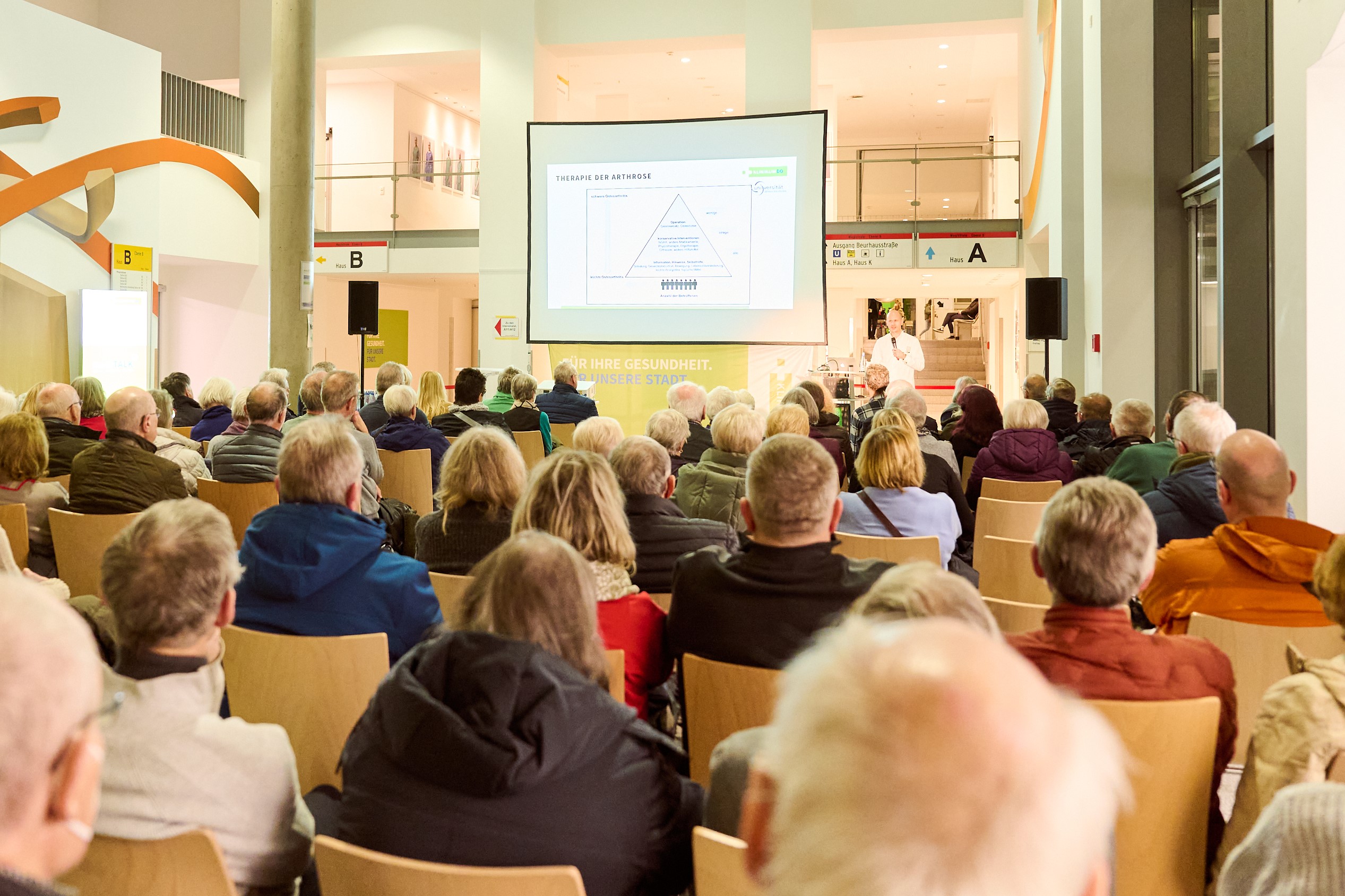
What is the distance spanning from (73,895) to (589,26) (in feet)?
47.0

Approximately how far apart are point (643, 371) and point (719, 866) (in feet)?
33.5

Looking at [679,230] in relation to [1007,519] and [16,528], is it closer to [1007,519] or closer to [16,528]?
[1007,519]

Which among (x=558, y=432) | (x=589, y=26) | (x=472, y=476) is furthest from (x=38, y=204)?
(x=472, y=476)

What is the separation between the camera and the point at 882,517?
13.2 ft

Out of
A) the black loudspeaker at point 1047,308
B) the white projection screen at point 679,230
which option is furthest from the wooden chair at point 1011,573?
the white projection screen at point 679,230

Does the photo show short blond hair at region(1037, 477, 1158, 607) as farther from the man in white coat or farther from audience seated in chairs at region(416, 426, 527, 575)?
the man in white coat

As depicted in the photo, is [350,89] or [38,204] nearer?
[38,204]

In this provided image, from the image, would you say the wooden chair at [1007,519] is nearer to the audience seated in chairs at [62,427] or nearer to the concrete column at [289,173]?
the audience seated in chairs at [62,427]

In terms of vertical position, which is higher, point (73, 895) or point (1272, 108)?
point (1272, 108)

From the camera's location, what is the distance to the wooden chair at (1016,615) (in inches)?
111

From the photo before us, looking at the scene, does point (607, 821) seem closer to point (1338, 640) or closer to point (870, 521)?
point (1338, 640)

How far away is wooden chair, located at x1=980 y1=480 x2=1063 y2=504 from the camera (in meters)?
5.29

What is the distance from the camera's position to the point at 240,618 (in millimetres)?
2725

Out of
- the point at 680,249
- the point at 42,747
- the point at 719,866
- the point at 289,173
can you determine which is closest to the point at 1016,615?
the point at 719,866
